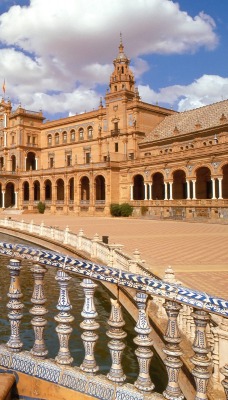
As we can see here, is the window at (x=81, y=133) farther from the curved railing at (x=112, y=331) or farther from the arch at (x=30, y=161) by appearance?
the curved railing at (x=112, y=331)

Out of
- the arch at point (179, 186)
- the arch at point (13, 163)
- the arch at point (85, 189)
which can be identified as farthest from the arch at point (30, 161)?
the arch at point (179, 186)

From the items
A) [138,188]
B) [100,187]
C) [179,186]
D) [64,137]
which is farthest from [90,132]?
[179,186]

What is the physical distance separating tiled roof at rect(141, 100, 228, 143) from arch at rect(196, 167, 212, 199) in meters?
6.31

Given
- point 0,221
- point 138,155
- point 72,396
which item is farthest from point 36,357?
point 138,155

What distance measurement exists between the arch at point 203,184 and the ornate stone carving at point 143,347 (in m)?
38.8

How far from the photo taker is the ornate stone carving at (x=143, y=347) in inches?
111

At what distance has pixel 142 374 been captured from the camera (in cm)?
283

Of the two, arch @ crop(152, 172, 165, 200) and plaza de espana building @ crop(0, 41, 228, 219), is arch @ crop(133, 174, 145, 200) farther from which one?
arch @ crop(152, 172, 165, 200)

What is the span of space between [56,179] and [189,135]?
21.3 m

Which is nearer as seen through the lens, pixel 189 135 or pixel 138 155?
pixel 189 135

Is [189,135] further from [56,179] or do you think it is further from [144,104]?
[56,179]

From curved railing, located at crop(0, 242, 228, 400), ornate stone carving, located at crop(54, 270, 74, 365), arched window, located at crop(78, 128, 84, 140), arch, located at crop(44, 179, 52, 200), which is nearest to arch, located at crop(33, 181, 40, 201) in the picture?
arch, located at crop(44, 179, 52, 200)

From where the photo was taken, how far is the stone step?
2.86 metres

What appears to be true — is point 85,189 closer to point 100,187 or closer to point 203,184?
point 100,187
